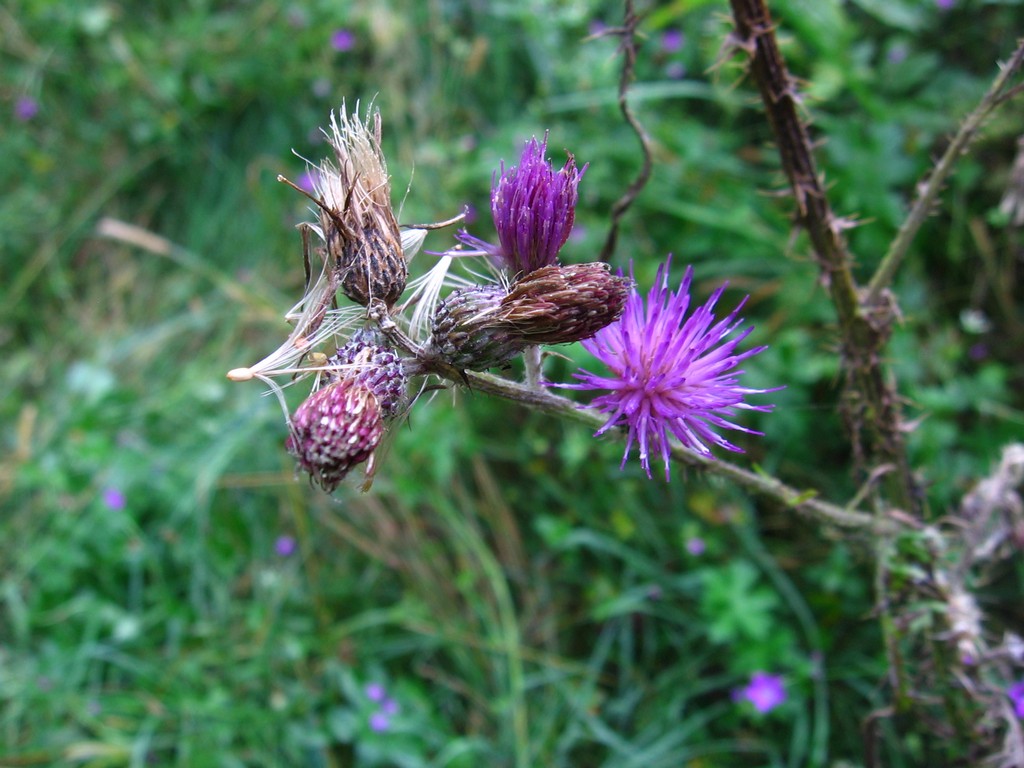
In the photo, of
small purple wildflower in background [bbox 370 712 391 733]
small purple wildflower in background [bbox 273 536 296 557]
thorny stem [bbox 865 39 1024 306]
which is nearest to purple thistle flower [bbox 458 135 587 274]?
thorny stem [bbox 865 39 1024 306]

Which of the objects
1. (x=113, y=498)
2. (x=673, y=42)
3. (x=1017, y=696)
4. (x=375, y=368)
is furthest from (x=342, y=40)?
(x=1017, y=696)

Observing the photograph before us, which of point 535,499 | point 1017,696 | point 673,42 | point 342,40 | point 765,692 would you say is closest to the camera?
point 1017,696

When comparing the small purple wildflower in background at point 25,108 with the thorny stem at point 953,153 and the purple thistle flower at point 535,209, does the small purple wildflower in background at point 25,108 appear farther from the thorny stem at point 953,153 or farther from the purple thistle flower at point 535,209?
the thorny stem at point 953,153

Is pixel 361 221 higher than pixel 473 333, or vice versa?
pixel 361 221

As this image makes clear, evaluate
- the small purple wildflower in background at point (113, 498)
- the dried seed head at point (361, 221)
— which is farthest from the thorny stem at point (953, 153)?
the small purple wildflower in background at point (113, 498)

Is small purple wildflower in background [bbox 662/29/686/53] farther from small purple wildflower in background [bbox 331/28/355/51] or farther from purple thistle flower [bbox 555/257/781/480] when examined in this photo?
purple thistle flower [bbox 555/257/781/480]

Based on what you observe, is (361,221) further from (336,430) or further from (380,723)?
(380,723)

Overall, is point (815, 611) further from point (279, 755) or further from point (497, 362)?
point (497, 362)
